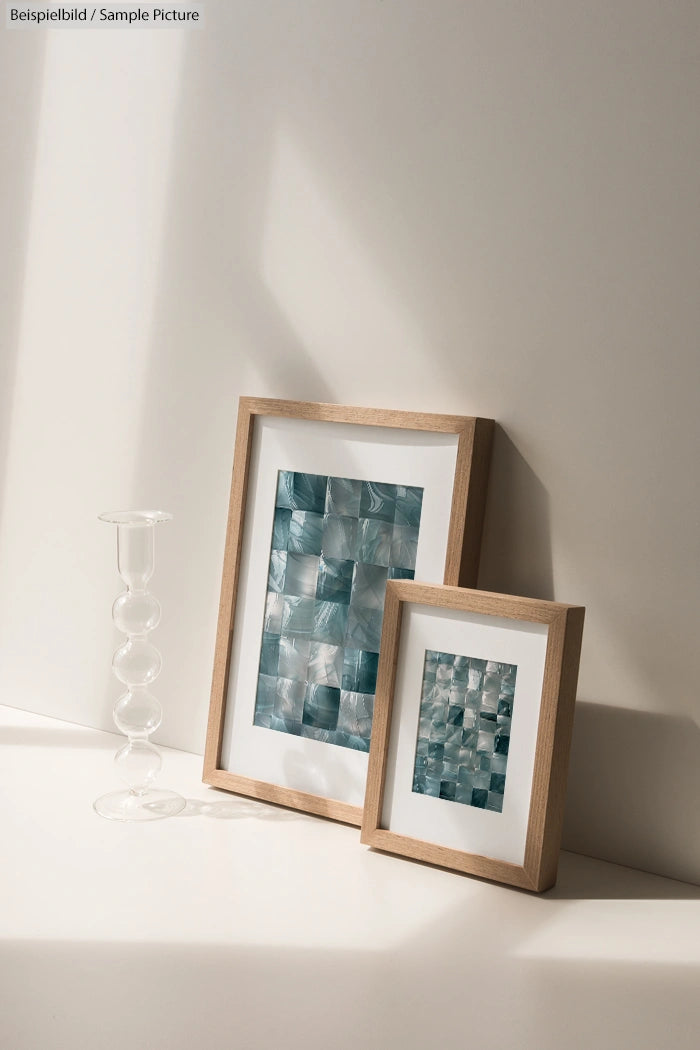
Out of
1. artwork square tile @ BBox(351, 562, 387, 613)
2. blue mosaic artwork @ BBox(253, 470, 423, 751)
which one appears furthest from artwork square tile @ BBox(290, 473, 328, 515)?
artwork square tile @ BBox(351, 562, 387, 613)

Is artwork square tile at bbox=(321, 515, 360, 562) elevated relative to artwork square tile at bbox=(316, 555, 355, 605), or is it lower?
elevated

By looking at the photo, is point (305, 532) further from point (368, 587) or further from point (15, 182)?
point (15, 182)

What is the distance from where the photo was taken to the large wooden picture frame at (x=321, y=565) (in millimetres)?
1364

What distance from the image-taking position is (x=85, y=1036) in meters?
0.88

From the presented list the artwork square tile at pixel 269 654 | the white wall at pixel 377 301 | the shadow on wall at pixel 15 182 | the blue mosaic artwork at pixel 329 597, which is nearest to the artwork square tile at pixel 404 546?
the blue mosaic artwork at pixel 329 597

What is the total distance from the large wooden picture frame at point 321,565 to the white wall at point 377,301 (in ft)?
0.22

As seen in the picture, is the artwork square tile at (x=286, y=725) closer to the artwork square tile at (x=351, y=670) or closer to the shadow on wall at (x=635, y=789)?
the artwork square tile at (x=351, y=670)

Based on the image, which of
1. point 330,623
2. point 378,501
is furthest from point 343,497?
point 330,623

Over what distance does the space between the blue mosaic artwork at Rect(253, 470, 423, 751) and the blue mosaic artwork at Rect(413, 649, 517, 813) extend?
4.6 inches

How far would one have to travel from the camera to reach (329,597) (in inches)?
56.3

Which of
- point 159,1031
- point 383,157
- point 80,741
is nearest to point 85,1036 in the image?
point 159,1031

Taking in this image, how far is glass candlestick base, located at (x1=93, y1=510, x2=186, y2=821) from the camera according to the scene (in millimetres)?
1389

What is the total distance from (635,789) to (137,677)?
646 millimetres

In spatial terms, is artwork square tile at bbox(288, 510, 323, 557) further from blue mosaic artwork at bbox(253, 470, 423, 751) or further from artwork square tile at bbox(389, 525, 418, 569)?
artwork square tile at bbox(389, 525, 418, 569)
